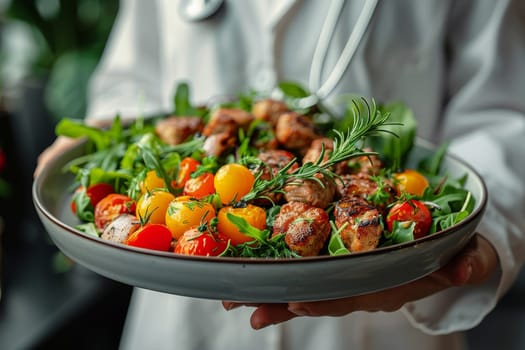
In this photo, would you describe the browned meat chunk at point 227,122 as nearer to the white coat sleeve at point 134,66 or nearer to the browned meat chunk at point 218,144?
the browned meat chunk at point 218,144

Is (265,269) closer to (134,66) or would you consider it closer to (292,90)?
(292,90)

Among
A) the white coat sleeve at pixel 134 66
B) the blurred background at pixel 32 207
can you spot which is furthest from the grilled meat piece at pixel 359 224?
the blurred background at pixel 32 207

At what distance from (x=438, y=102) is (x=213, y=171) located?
589mm

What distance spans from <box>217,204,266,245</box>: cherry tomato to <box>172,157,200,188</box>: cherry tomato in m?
0.10

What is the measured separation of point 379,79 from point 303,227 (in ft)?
1.91

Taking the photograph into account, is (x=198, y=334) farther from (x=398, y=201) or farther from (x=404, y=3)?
(x=404, y=3)

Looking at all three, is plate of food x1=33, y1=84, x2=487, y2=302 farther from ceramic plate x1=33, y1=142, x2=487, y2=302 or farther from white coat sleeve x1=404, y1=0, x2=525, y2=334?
white coat sleeve x1=404, y1=0, x2=525, y2=334

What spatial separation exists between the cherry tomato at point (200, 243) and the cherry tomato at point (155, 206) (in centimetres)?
6

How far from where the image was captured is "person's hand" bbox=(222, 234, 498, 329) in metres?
0.66

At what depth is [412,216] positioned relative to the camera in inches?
25.7

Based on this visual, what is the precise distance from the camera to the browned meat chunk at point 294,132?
79 cm

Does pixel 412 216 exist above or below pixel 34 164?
above

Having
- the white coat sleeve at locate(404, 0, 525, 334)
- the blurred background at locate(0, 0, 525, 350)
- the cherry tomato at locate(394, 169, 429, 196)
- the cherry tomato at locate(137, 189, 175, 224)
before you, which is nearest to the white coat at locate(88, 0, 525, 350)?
the white coat sleeve at locate(404, 0, 525, 334)

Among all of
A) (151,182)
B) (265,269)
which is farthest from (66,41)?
(265,269)
